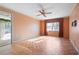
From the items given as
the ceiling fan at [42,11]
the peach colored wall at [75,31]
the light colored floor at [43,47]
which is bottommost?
the light colored floor at [43,47]

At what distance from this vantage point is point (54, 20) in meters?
2.30

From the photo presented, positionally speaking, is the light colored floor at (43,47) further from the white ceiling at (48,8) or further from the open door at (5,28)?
the white ceiling at (48,8)

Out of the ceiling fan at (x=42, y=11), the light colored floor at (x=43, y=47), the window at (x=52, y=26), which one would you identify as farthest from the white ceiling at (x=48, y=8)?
the light colored floor at (x=43, y=47)

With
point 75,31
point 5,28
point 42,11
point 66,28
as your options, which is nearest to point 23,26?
point 5,28

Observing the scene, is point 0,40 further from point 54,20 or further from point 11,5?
point 54,20

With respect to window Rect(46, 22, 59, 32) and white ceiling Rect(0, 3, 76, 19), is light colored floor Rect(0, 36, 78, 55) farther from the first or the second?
white ceiling Rect(0, 3, 76, 19)

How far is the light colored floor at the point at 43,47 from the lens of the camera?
6.93 ft

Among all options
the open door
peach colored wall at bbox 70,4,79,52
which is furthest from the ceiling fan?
the open door

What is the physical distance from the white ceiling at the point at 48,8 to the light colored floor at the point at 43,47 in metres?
0.54

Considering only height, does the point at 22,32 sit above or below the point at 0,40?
above

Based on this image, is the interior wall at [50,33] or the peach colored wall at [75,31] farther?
the interior wall at [50,33]
